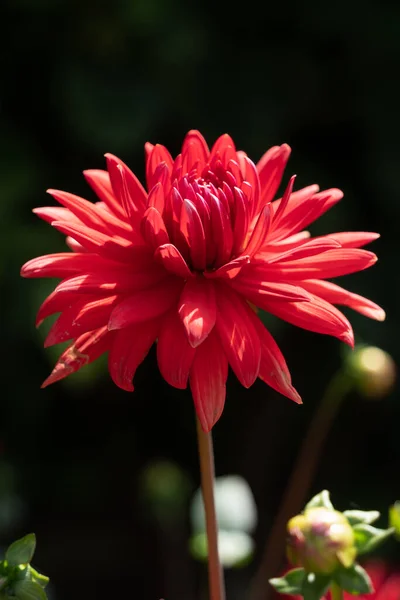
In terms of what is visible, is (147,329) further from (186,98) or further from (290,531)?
(186,98)

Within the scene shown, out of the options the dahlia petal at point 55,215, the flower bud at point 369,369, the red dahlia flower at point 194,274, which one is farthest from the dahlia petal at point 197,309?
the flower bud at point 369,369

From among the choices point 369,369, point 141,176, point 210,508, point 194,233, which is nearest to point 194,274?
point 194,233

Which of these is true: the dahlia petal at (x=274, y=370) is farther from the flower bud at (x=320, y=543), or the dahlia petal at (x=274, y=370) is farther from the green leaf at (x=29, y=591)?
the green leaf at (x=29, y=591)

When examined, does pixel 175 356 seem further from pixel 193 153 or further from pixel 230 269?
pixel 193 153

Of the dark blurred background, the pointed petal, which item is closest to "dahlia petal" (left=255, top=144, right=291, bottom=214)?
the pointed petal

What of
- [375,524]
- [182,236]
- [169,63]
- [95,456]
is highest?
[169,63]

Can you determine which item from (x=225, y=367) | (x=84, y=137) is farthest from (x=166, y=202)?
(x=84, y=137)
